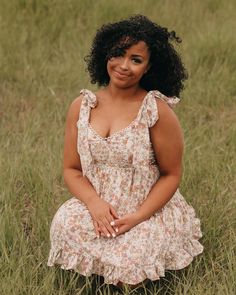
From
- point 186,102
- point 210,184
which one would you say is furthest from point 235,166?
point 186,102

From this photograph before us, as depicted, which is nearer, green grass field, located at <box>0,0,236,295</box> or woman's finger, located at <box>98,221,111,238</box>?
woman's finger, located at <box>98,221,111,238</box>

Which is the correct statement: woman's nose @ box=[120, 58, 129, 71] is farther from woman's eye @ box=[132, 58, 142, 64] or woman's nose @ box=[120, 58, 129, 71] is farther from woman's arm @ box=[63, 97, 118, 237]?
woman's arm @ box=[63, 97, 118, 237]

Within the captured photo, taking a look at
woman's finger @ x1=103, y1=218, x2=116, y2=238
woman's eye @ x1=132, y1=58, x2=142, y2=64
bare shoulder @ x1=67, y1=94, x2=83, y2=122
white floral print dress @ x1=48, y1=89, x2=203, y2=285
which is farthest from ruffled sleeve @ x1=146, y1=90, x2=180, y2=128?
woman's finger @ x1=103, y1=218, x2=116, y2=238

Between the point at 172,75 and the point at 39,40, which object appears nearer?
the point at 172,75

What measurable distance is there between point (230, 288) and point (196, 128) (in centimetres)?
141

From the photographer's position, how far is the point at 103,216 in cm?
218

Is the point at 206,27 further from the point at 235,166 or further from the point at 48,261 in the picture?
the point at 48,261

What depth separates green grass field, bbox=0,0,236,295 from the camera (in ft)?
7.61

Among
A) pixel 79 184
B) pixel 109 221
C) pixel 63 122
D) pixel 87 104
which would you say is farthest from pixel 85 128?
pixel 63 122

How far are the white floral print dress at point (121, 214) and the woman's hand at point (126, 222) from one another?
18mm

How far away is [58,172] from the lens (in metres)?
3.00

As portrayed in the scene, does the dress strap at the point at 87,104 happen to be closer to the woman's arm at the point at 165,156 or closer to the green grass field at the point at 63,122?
the woman's arm at the point at 165,156

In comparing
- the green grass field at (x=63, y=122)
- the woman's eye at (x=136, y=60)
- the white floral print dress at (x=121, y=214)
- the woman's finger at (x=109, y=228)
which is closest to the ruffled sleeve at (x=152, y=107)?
the white floral print dress at (x=121, y=214)

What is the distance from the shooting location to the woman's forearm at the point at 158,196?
86.4 inches
